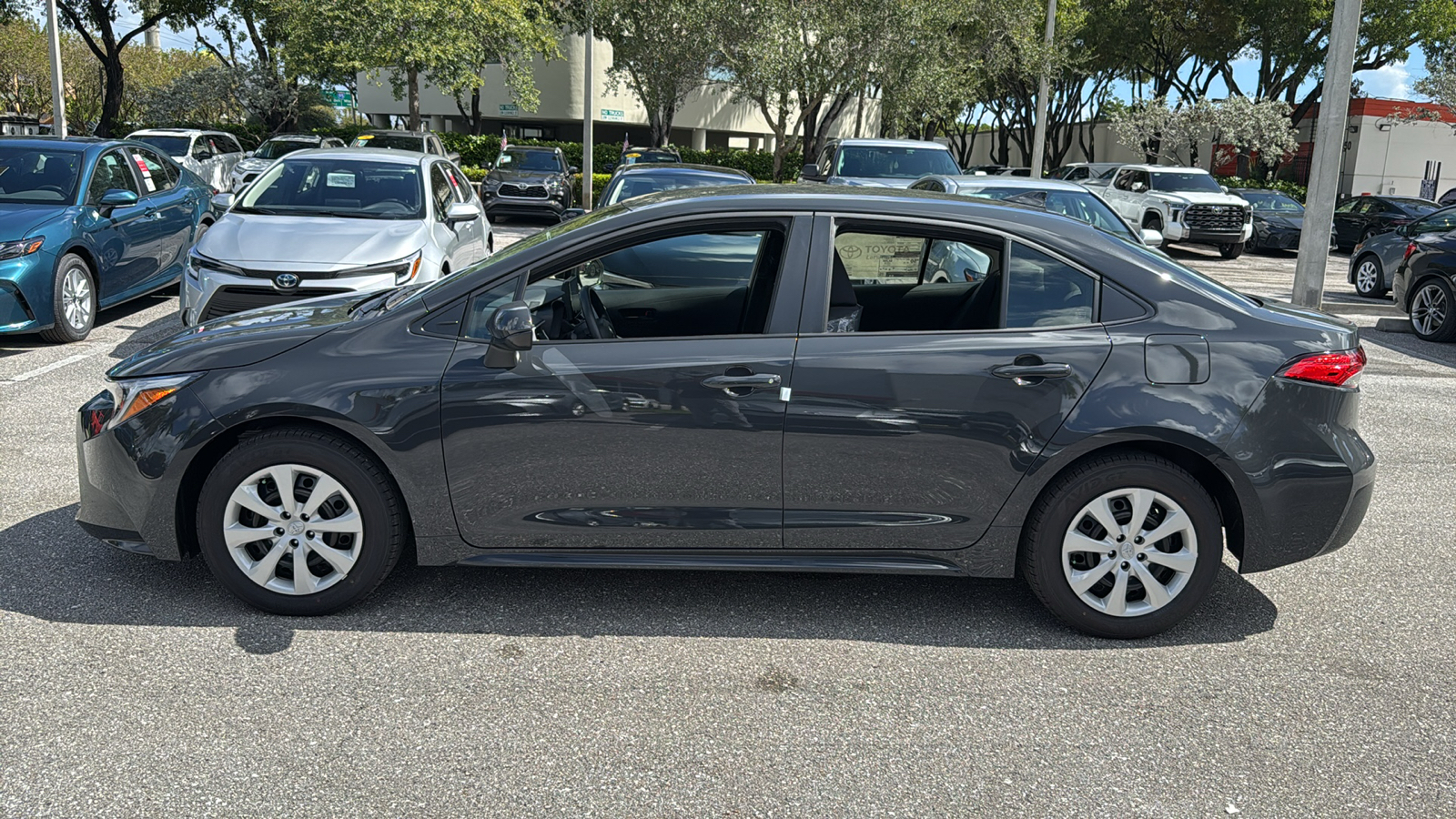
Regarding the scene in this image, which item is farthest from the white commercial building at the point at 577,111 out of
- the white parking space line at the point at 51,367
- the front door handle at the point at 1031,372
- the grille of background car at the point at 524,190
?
the front door handle at the point at 1031,372

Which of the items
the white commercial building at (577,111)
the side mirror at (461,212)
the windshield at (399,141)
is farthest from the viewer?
the white commercial building at (577,111)

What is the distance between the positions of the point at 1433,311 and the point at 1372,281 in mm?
4674

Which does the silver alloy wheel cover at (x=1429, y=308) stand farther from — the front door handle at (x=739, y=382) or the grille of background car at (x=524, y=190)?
the grille of background car at (x=524, y=190)

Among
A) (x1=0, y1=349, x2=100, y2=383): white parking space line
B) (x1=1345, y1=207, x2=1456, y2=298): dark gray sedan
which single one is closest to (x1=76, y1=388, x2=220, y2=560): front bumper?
(x1=0, y1=349, x2=100, y2=383): white parking space line

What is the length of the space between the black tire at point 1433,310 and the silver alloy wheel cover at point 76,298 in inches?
512

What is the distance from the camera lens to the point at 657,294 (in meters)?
5.41

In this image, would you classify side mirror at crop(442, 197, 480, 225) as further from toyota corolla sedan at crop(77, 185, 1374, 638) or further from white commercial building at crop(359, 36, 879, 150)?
white commercial building at crop(359, 36, 879, 150)

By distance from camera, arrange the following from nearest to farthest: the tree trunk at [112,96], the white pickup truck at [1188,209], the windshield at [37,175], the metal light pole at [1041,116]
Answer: the windshield at [37,175] < the white pickup truck at [1188,209] < the metal light pole at [1041,116] < the tree trunk at [112,96]

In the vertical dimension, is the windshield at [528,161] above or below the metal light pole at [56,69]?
below

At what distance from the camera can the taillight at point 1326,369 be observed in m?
4.22

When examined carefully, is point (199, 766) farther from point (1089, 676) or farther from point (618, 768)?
point (1089, 676)

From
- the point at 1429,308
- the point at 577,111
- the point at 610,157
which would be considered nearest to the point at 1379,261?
the point at 1429,308

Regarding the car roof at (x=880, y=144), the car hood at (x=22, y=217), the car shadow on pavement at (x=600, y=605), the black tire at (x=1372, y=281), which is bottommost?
the car shadow on pavement at (x=600, y=605)

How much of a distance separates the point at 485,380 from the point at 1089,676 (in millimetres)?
2345
